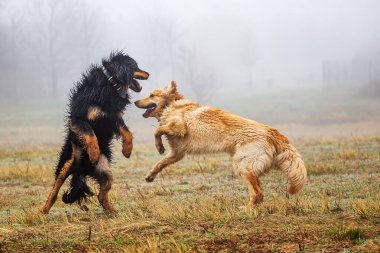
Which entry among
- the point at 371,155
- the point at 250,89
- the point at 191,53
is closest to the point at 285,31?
the point at 250,89

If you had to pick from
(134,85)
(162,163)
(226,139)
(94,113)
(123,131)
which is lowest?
(162,163)

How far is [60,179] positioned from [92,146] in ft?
2.06

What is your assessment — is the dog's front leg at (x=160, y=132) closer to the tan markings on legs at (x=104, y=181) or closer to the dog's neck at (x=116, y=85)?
the dog's neck at (x=116, y=85)

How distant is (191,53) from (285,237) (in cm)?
5366

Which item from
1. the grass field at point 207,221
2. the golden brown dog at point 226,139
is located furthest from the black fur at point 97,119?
the golden brown dog at point 226,139

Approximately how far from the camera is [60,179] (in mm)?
6371

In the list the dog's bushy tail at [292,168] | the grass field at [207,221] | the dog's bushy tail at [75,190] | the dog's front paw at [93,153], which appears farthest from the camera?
the dog's bushy tail at [75,190]

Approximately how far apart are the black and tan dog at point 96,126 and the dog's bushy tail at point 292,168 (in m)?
2.07

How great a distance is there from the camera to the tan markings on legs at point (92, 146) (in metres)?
6.23

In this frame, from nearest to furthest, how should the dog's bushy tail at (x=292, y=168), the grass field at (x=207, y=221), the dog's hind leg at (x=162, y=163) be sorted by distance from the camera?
1. the grass field at (x=207, y=221)
2. the dog's bushy tail at (x=292, y=168)
3. the dog's hind leg at (x=162, y=163)

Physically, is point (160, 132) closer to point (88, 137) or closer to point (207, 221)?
point (88, 137)

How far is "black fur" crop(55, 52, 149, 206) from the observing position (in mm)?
6445

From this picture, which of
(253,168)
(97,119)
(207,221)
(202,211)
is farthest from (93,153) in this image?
(253,168)

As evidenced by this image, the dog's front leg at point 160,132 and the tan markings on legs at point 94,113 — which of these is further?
the dog's front leg at point 160,132
